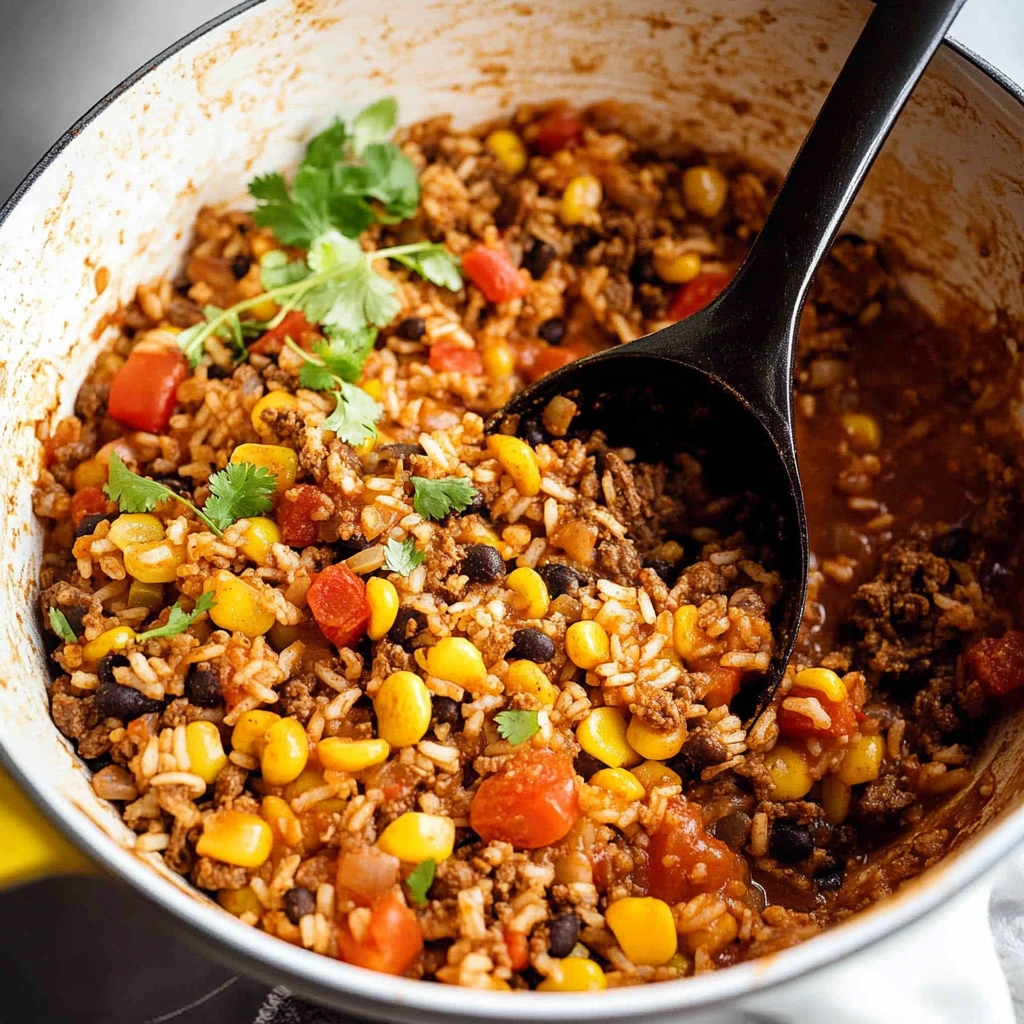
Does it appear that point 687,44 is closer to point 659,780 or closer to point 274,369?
point 274,369

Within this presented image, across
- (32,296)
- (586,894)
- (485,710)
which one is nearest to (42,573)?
(32,296)

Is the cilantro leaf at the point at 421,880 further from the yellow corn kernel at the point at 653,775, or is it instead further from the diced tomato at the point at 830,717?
the diced tomato at the point at 830,717

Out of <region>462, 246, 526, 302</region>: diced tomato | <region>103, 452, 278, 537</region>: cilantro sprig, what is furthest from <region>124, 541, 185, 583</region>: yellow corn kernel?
<region>462, 246, 526, 302</region>: diced tomato

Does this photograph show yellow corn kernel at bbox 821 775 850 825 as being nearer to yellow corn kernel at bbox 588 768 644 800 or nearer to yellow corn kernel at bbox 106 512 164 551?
yellow corn kernel at bbox 588 768 644 800

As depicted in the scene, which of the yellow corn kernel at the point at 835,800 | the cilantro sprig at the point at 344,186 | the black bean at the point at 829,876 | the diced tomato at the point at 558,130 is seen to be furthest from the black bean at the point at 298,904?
the diced tomato at the point at 558,130

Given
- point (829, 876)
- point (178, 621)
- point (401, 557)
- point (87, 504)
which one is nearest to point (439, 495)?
point (401, 557)

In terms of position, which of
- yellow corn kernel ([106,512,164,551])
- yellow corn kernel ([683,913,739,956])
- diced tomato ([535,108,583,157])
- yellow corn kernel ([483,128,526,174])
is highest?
diced tomato ([535,108,583,157])
